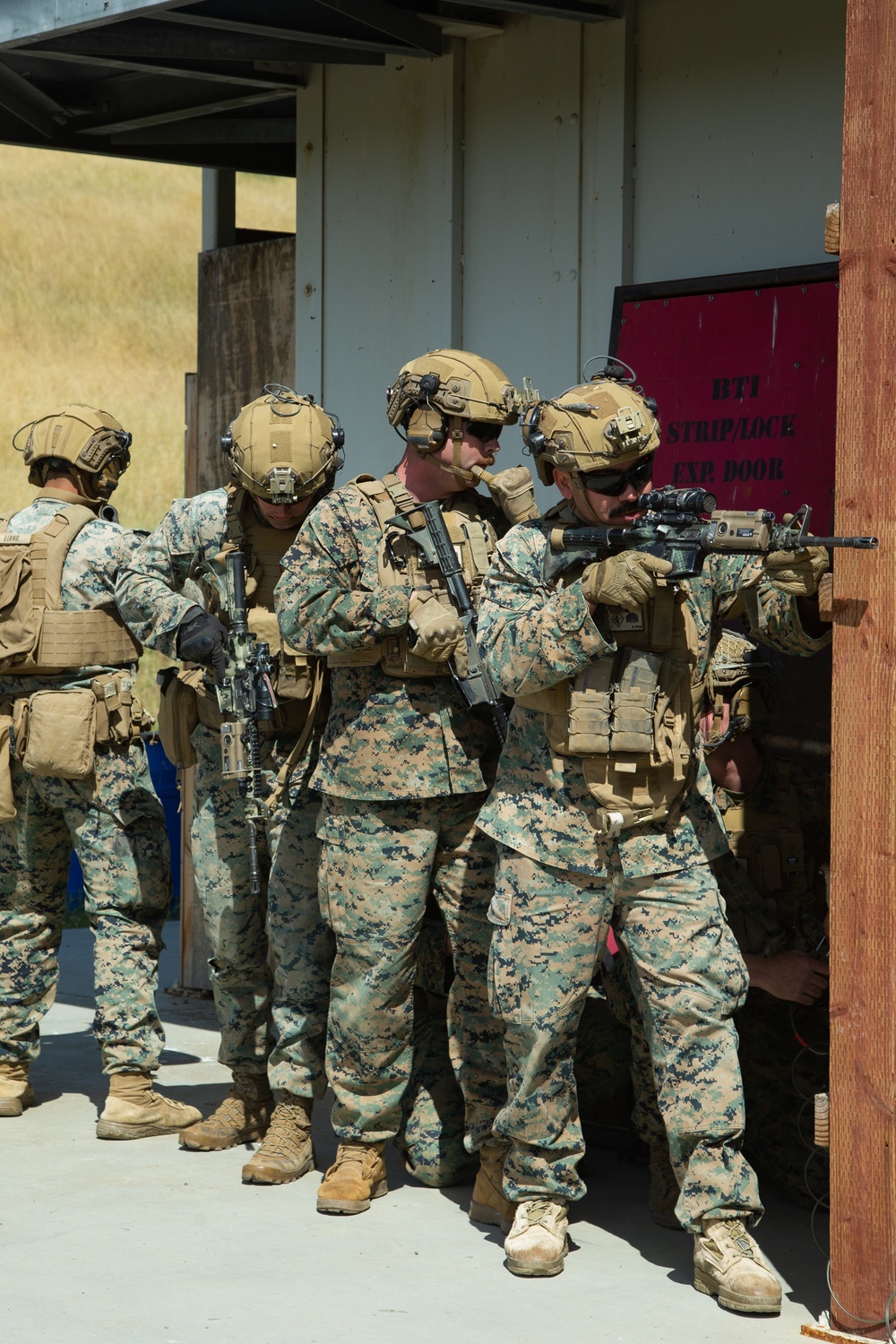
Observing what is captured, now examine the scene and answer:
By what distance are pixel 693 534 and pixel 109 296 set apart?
24320mm

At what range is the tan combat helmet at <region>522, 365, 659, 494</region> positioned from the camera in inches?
158

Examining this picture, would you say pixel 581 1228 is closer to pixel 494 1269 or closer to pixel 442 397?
pixel 494 1269

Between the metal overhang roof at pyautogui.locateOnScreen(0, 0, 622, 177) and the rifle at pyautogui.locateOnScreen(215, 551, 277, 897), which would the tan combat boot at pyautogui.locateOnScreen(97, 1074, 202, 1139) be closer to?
the rifle at pyautogui.locateOnScreen(215, 551, 277, 897)

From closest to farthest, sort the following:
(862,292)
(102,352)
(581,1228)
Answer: (862,292) < (581,1228) < (102,352)

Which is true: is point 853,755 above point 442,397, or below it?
below

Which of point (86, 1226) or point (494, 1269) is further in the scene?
point (86, 1226)

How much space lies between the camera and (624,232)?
18.0 ft

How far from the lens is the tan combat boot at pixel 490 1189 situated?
15.2ft

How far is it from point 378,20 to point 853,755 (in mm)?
3262

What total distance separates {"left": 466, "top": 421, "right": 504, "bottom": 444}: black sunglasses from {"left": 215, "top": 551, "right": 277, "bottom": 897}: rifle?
93 centimetres

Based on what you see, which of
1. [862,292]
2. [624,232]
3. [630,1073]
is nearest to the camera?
[862,292]

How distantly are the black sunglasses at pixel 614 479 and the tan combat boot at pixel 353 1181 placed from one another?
1992 mm

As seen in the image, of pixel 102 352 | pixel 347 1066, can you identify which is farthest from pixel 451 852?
pixel 102 352

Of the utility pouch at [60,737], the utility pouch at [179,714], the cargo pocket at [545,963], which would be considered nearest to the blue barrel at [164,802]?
the utility pouch at [60,737]
